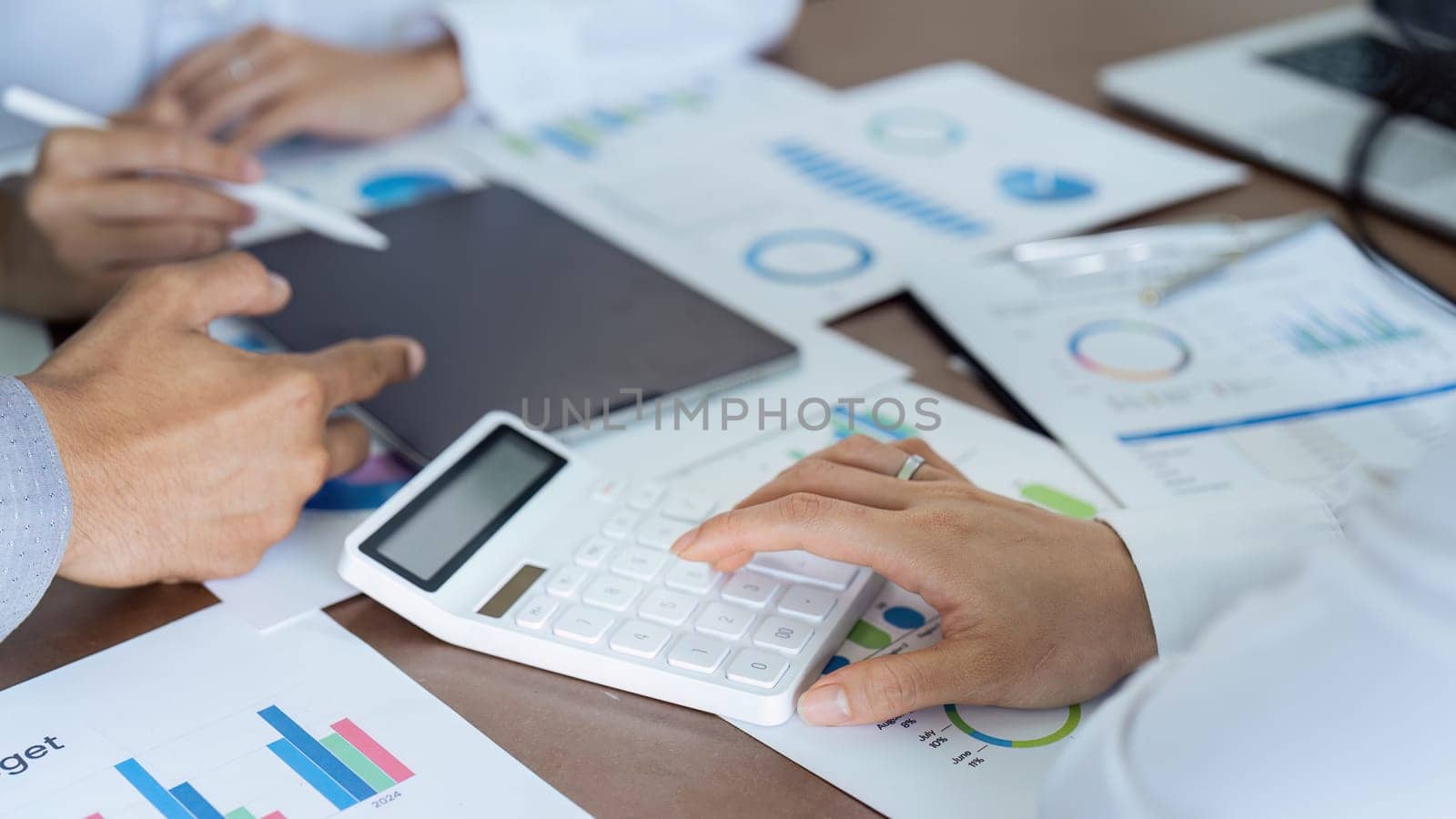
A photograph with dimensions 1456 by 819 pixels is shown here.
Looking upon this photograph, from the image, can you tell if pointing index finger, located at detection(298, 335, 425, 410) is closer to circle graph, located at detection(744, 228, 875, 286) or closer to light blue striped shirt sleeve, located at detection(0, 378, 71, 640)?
light blue striped shirt sleeve, located at detection(0, 378, 71, 640)

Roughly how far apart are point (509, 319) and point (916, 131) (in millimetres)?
492

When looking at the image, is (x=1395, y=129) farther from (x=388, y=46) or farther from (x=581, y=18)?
(x=388, y=46)

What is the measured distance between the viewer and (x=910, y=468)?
64 cm

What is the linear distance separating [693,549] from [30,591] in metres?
0.29

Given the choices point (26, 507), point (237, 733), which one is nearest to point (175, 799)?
point (237, 733)

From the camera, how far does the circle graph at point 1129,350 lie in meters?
0.81

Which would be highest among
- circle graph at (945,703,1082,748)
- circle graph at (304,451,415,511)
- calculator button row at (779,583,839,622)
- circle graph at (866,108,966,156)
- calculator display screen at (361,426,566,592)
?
circle graph at (866,108,966,156)

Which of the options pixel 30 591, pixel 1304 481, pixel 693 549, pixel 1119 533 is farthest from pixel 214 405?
pixel 1304 481

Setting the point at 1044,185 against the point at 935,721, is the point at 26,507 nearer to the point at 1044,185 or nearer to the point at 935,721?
the point at 935,721

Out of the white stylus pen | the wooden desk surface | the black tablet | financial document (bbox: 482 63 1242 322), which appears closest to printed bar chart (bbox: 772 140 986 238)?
financial document (bbox: 482 63 1242 322)

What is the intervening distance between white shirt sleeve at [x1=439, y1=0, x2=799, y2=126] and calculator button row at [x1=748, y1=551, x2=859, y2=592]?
2.21 ft

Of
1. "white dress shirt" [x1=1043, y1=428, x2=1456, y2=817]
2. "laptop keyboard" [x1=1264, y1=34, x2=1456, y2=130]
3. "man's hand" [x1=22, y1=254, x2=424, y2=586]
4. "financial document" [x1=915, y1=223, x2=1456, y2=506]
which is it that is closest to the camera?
"white dress shirt" [x1=1043, y1=428, x2=1456, y2=817]

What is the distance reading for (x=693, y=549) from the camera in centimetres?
60

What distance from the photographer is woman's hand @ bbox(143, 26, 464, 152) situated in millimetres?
1065
